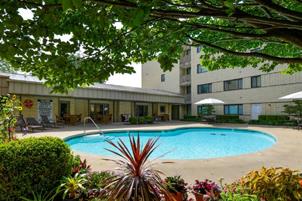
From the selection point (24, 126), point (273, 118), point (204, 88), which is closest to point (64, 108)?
point (24, 126)

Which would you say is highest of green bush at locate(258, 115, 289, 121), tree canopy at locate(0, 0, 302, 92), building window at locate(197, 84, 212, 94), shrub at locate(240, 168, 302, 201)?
building window at locate(197, 84, 212, 94)

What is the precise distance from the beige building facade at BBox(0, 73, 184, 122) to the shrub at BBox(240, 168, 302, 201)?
16639mm

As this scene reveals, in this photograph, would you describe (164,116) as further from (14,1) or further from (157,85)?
(14,1)

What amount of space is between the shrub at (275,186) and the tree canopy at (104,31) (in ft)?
6.94

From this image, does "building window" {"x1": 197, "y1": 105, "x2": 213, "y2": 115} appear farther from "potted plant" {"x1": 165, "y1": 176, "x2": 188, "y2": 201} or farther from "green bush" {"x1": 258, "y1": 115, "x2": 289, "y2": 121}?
"potted plant" {"x1": 165, "y1": 176, "x2": 188, "y2": 201}

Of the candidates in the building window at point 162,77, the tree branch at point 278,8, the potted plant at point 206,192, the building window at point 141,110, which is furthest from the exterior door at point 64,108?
the tree branch at point 278,8

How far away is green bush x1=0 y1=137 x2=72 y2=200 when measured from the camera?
420 centimetres

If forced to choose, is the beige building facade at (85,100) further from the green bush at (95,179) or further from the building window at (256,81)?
the green bush at (95,179)

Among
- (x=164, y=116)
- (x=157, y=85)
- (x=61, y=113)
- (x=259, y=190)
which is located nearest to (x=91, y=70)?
(x=259, y=190)

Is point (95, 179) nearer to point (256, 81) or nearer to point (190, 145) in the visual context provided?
point (190, 145)

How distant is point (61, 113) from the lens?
2559cm

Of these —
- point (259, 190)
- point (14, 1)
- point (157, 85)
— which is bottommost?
point (259, 190)

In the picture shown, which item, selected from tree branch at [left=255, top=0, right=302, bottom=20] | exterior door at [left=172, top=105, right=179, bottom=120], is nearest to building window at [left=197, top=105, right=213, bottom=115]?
exterior door at [left=172, top=105, right=179, bottom=120]

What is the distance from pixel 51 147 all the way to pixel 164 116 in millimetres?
27980
